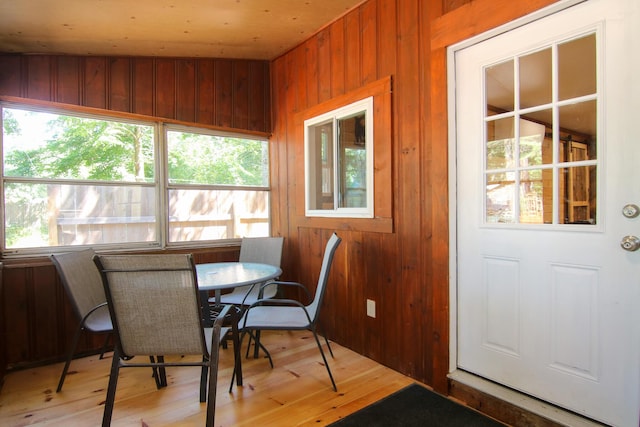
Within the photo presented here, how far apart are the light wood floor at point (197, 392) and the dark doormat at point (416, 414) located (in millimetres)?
76

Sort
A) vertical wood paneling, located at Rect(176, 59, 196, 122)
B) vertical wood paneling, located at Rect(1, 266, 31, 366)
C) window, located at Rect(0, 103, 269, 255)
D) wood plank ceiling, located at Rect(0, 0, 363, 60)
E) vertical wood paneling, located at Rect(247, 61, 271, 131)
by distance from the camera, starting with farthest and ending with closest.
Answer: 1. vertical wood paneling, located at Rect(247, 61, 271, 131)
2. vertical wood paneling, located at Rect(176, 59, 196, 122)
3. window, located at Rect(0, 103, 269, 255)
4. vertical wood paneling, located at Rect(1, 266, 31, 366)
5. wood plank ceiling, located at Rect(0, 0, 363, 60)

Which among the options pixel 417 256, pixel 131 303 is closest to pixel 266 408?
pixel 131 303

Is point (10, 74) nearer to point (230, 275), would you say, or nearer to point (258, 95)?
point (258, 95)

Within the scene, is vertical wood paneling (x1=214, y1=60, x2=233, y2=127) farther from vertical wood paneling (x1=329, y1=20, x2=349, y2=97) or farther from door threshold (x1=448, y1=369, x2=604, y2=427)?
door threshold (x1=448, y1=369, x2=604, y2=427)

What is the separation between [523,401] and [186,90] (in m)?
3.48

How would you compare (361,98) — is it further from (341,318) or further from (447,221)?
(341,318)

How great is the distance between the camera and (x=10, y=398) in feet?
6.91

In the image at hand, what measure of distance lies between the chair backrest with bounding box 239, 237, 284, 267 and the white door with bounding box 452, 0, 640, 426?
5.84ft

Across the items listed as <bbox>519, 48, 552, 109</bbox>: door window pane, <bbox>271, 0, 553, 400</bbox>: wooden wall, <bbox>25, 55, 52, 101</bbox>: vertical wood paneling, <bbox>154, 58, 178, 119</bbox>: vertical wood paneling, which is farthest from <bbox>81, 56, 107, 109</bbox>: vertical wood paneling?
<bbox>519, 48, 552, 109</bbox>: door window pane

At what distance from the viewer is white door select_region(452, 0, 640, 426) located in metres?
1.49

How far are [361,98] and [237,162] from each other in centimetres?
159

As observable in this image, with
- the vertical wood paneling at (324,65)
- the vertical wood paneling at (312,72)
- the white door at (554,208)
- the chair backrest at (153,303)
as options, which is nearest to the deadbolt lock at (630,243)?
the white door at (554,208)

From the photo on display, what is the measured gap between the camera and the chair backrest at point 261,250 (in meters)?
3.34

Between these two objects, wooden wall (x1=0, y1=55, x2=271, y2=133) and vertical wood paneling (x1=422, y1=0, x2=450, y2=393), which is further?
wooden wall (x1=0, y1=55, x2=271, y2=133)
